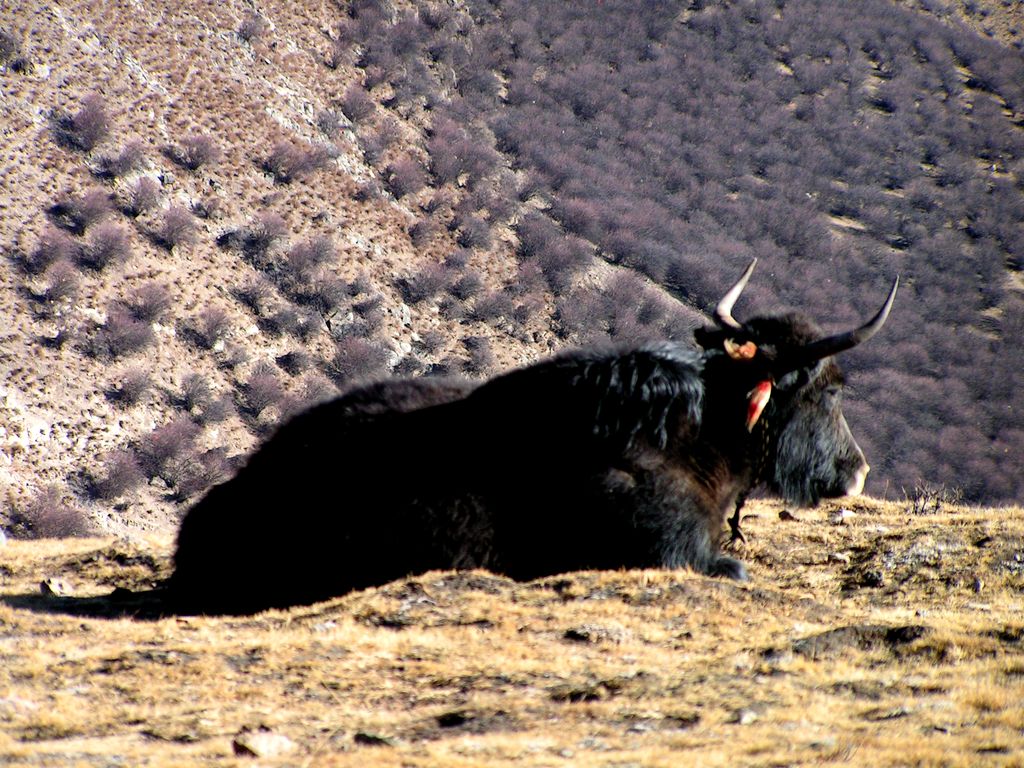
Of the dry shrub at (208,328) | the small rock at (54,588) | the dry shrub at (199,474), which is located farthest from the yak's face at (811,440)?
the dry shrub at (208,328)

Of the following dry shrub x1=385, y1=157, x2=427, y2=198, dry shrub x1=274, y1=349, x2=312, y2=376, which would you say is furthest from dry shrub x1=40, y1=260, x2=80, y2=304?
dry shrub x1=385, y1=157, x2=427, y2=198

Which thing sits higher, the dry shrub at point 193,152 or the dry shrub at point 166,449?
the dry shrub at point 193,152

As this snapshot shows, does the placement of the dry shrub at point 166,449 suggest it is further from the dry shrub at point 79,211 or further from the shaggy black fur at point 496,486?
the shaggy black fur at point 496,486

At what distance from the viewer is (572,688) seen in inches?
199

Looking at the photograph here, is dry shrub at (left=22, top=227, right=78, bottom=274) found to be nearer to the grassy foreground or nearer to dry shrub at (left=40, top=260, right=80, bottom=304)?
dry shrub at (left=40, top=260, right=80, bottom=304)

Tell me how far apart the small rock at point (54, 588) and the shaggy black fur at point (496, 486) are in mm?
1302

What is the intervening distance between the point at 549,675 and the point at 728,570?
256 centimetres

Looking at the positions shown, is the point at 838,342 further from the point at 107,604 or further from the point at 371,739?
the point at 107,604

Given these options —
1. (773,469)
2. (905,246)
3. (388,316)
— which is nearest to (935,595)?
(773,469)

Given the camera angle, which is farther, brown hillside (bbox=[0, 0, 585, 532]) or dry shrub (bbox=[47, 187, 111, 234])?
dry shrub (bbox=[47, 187, 111, 234])

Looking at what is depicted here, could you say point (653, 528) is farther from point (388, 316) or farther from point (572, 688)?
point (388, 316)

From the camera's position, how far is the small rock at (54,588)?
8.43 m

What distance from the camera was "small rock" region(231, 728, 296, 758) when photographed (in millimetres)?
4250

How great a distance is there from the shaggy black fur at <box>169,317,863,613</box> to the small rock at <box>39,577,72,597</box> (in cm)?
130
